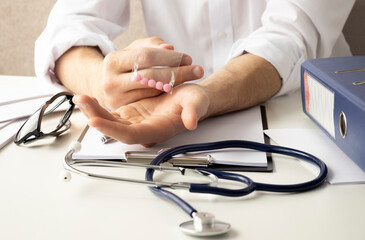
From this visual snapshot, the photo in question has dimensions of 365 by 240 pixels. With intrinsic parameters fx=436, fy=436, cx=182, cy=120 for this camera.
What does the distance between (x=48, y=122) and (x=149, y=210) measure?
15.9 inches

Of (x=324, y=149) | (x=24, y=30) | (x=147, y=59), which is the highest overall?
(x=147, y=59)

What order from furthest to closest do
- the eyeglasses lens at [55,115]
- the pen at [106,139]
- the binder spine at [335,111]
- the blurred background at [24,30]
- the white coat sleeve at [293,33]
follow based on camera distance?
the blurred background at [24,30]
the white coat sleeve at [293,33]
the eyeglasses lens at [55,115]
the pen at [106,139]
the binder spine at [335,111]

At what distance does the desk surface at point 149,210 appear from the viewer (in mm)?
440

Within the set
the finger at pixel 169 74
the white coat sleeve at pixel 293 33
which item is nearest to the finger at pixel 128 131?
the finger at pixel 169 74

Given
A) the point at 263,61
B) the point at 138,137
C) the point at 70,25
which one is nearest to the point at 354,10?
the point at 263,61

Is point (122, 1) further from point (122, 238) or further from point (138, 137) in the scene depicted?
point (122, 238)

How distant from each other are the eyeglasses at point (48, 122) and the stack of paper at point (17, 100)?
1.3 inches

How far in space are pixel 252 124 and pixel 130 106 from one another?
208 millimetres

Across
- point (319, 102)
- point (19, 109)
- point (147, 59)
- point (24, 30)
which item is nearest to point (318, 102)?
point (319, 102)

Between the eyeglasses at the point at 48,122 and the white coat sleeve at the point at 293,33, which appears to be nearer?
the eyeglasses at the point at 48,122

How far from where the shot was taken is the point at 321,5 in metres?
0.94

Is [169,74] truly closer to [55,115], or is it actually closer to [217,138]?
[217,138]

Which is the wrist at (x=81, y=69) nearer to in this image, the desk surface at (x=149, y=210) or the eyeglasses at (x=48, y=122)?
the eyeglasses at (x=48, y=122)

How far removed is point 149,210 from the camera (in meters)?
0.48
